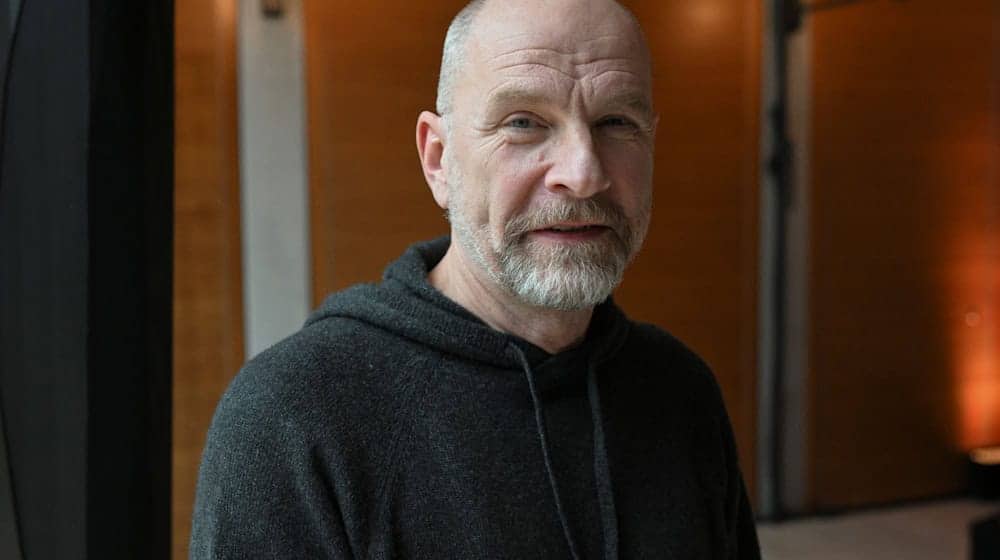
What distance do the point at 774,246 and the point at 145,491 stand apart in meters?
3.42

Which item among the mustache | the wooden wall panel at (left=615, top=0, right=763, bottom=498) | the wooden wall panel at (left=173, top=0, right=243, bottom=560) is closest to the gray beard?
the mustache

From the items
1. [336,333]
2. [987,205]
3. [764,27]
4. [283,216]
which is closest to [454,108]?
[336,333]

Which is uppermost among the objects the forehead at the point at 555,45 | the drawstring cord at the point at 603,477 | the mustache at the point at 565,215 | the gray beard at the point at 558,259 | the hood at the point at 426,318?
the forehead at the point at 555,45

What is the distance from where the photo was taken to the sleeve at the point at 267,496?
889 millimetres

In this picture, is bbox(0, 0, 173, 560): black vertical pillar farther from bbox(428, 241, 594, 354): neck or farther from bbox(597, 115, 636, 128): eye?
bbox(597, 115, 636, 128): eye

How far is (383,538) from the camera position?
3.02 feet

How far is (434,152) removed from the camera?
1093mm

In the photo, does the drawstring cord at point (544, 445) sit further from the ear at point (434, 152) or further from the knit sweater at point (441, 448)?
the ear at point (434, 152)

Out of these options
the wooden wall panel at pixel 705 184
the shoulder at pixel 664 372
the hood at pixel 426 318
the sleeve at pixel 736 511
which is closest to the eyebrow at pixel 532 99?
the hood at pixel 426 318

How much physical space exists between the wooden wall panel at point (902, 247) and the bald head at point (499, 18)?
327cm

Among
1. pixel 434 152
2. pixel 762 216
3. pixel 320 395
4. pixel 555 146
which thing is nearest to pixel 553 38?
pixel 555 146

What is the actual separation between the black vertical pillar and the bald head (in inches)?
12.8

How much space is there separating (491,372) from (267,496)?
0.92 ft

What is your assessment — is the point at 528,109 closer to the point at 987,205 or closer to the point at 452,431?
the point at 452,431
